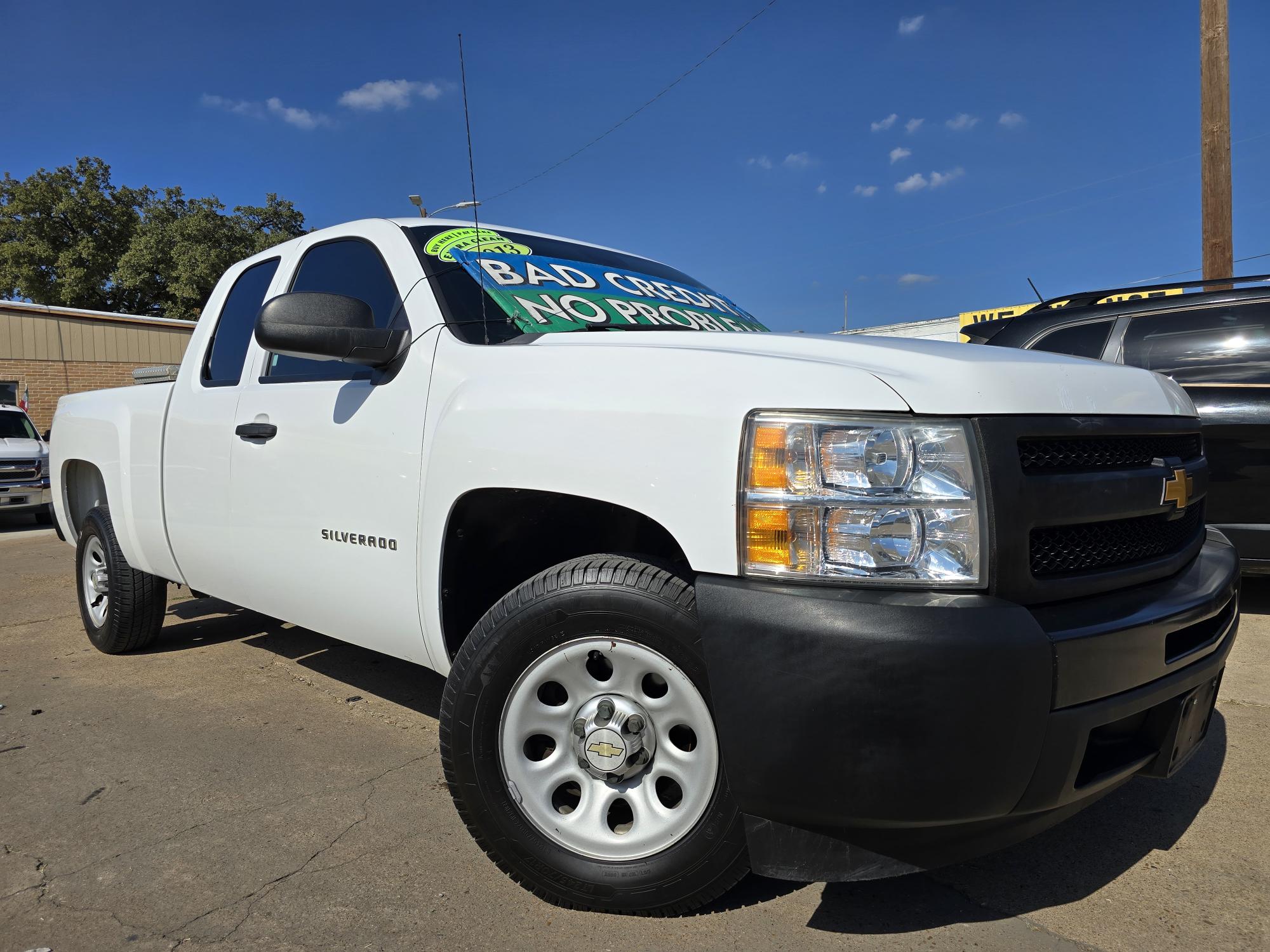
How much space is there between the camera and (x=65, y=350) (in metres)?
23.0

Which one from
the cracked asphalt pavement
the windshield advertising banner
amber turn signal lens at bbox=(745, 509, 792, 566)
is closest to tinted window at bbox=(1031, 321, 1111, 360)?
the cracked asphalt pavement

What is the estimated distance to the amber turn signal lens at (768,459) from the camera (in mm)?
1797

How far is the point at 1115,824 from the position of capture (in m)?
2.58

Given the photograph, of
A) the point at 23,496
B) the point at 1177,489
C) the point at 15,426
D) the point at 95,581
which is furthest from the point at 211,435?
the point at 15,426

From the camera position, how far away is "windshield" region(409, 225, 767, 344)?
8.92 feet

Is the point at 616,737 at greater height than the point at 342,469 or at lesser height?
lesser

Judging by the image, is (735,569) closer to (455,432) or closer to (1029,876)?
(455,432)

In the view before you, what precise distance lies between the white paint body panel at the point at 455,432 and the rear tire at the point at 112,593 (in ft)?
1.83

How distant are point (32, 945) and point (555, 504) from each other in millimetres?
1595

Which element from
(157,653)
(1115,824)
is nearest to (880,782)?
(1115,824)

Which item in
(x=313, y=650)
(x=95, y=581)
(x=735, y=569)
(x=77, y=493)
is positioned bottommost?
(x=313, y=650)

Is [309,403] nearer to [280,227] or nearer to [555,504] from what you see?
[555,504]

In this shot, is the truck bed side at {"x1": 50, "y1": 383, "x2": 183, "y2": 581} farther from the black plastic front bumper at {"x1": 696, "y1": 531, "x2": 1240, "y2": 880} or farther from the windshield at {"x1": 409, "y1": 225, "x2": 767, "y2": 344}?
the black plastic front bumper at {"x1": 696, "y1": 531, "x2": 1240, "y2": 880}

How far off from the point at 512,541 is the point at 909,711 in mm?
1358
